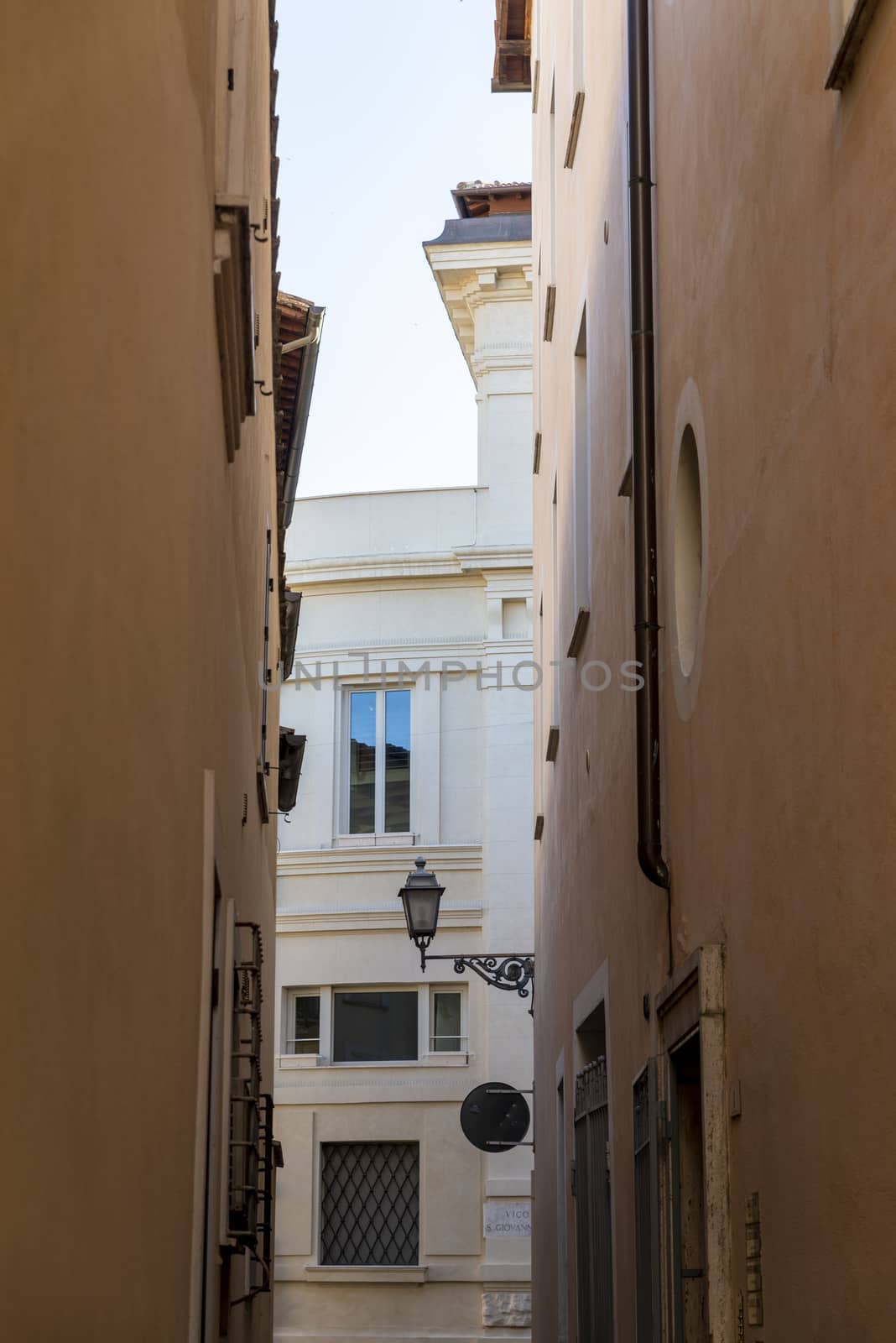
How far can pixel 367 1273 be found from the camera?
2036 cm

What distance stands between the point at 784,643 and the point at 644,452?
2689 millimetres

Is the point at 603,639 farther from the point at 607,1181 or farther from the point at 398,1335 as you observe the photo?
the point at 398,1335

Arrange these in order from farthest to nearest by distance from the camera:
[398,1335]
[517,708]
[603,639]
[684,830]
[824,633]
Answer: [517,708]
[398,1335]
[603,639]
[684,830]
[824,633]

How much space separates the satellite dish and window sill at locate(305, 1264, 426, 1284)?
415 centimetres

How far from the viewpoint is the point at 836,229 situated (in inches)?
155

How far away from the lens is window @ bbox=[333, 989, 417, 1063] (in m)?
21.4

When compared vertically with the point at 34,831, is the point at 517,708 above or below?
above

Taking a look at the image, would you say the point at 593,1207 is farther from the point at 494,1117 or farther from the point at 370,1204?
the point at 370,1204

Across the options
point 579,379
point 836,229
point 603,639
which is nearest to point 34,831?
point 836,229

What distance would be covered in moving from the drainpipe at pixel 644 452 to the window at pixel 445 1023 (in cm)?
1469

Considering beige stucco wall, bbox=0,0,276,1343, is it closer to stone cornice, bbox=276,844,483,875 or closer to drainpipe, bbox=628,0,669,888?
drainpipe, bbox=628,0,669,888

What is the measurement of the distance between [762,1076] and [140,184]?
8.79ft

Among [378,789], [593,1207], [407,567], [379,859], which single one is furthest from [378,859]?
[593,1207]

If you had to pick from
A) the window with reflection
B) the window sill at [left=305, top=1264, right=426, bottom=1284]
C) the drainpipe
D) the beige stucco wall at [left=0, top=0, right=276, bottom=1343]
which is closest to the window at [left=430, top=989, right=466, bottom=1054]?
the window with reflection
